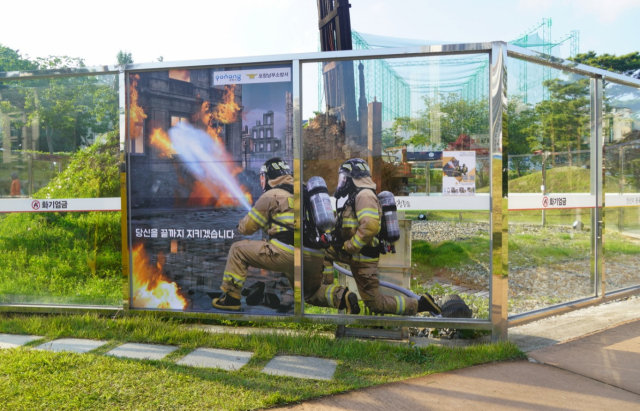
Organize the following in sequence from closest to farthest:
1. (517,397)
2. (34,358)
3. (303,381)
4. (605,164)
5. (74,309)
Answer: (517,397)
(303,381)
(34,358)
(74,309)
(605,164)

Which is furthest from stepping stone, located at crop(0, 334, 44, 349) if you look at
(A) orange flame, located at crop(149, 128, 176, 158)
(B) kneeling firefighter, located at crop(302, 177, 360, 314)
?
(B) kneeling firefighter, located at crop(302, 177, 360, 314)

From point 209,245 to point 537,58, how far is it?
3.91 m

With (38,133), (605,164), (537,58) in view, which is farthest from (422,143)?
(38,133)

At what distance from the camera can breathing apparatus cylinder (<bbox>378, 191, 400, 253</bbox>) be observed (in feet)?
14.6

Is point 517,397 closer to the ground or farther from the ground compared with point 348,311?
closer to the ground

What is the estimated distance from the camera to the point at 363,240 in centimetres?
452

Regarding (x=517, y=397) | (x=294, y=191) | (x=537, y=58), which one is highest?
→ (x=537, y=58)

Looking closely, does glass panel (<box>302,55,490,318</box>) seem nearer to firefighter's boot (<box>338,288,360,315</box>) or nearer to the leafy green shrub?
firefighter's boot (<box>338,288,360,315</box>)

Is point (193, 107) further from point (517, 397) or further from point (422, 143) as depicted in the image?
point (517, 397)

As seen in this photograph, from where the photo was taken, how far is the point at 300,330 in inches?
188

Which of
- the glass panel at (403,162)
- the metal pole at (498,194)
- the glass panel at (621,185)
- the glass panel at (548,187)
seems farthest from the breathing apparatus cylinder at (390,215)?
the glass panel at (621,185)

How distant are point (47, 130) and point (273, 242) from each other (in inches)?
122

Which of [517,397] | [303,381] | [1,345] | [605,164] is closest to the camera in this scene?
[517,397]

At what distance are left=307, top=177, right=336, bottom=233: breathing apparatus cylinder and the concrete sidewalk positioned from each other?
64.3 inches
